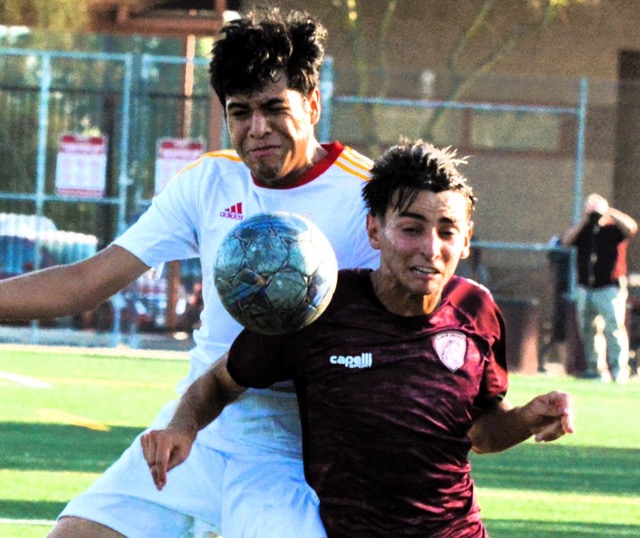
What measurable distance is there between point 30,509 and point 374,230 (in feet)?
12.6

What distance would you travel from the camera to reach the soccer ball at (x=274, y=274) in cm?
450

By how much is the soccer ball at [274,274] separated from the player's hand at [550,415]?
0.71 meters

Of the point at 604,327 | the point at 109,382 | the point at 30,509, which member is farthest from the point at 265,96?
the point at 604,327

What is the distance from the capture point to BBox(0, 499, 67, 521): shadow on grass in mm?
7965

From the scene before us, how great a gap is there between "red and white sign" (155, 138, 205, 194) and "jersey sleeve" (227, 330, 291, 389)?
14278 mm

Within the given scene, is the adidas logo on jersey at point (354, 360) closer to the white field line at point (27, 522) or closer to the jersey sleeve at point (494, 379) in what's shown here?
the jersey sleeve at point (494, 379)

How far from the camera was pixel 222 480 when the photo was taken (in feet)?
16.8

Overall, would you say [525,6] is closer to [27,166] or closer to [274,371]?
[27,166]

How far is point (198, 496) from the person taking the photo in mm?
5094

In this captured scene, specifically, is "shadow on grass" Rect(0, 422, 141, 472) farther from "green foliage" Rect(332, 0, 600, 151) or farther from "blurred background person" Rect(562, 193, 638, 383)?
"green foliage" Rect(332, 0, 600, 151)

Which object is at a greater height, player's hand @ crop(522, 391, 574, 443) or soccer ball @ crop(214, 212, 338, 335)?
soccer ball @ crop(214, 212, 338, 335)

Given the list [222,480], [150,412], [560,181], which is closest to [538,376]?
[560,181]

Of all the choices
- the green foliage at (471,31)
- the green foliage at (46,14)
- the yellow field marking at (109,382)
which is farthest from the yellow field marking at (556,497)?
the green foliage at (46,14)

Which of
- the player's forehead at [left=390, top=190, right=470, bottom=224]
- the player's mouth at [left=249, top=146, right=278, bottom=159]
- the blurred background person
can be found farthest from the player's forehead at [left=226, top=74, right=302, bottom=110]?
the blurred background person
